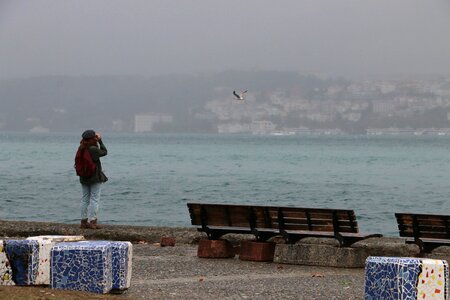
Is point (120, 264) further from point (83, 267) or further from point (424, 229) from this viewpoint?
point (424, 229)

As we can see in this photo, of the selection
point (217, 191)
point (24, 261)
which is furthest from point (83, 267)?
point (217, 191)

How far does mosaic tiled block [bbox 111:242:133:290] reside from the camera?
9672mm

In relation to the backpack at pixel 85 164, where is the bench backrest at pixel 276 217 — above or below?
below

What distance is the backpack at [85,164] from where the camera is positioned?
15453 millimetres

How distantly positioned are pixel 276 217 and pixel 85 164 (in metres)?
3.50

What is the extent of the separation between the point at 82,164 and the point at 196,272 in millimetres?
4217

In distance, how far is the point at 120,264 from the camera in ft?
31.9

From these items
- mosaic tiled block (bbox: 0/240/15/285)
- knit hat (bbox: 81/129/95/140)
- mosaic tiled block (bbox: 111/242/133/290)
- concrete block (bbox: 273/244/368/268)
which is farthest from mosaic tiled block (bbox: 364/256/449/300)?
knit hat (bbox: 81/129/95/140)

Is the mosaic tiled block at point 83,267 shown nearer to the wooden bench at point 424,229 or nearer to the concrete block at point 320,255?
the concrete block at point 320,255

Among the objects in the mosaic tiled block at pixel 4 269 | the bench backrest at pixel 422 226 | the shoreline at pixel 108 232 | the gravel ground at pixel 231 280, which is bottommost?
the gravel ground at pixel 231 280

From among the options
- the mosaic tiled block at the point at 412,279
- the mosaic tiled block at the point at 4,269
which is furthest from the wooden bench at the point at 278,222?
the mosaic tiled block at the point at 4,269

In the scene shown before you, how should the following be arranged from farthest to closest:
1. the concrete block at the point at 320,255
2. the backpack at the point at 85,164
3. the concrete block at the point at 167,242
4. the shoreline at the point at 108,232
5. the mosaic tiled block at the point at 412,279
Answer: the backpack at the point at 85,164
the shoreline at the point at 108,232
the concrete block at the point at 167,242
the concrete block at the point at 320,255
the mosaic tiled block at the point at 412,279

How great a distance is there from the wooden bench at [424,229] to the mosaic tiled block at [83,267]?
14.1ft

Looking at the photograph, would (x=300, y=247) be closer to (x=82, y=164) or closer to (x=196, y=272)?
(x=196, y=272)
